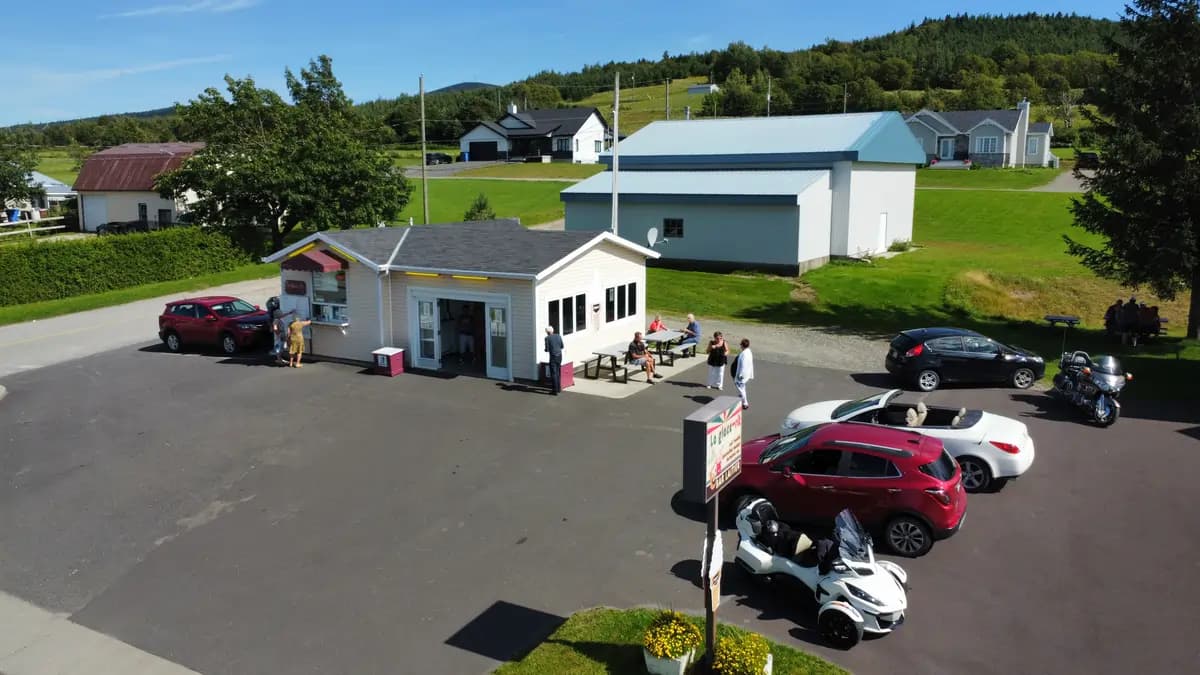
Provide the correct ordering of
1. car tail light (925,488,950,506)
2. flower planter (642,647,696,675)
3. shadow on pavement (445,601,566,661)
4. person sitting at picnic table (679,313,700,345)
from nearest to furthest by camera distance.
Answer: flower planter (642,647,696,675) → shadow on pavement (445,601,566,661) → car tail light (925,488,950,506) → person sitting at picnic table (679,313,700,345)

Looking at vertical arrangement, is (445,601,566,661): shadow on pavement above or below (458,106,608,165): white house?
below

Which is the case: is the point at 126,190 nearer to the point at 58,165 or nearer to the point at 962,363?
the point at 962,363

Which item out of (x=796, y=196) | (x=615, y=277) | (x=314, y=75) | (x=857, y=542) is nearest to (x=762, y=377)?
(x=615, y=277)

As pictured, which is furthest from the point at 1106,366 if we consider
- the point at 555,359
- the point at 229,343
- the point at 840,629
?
the point at 229,343

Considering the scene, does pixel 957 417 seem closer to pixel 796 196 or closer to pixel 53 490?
pixel 53 490

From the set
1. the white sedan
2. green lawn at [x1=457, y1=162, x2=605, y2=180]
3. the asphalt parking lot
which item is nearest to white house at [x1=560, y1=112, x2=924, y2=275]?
the asphalt parking lot

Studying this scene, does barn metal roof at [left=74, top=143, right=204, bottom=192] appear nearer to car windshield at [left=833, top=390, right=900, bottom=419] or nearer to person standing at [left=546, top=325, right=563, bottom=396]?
person standing at [left=546, top=325, right=563, bottom=396]

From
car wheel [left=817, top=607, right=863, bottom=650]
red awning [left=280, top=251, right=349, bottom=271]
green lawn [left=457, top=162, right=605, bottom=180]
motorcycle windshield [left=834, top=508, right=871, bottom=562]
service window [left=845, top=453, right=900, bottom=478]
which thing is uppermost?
green lawn [left=457, top=162, right=605, bottom=180]
